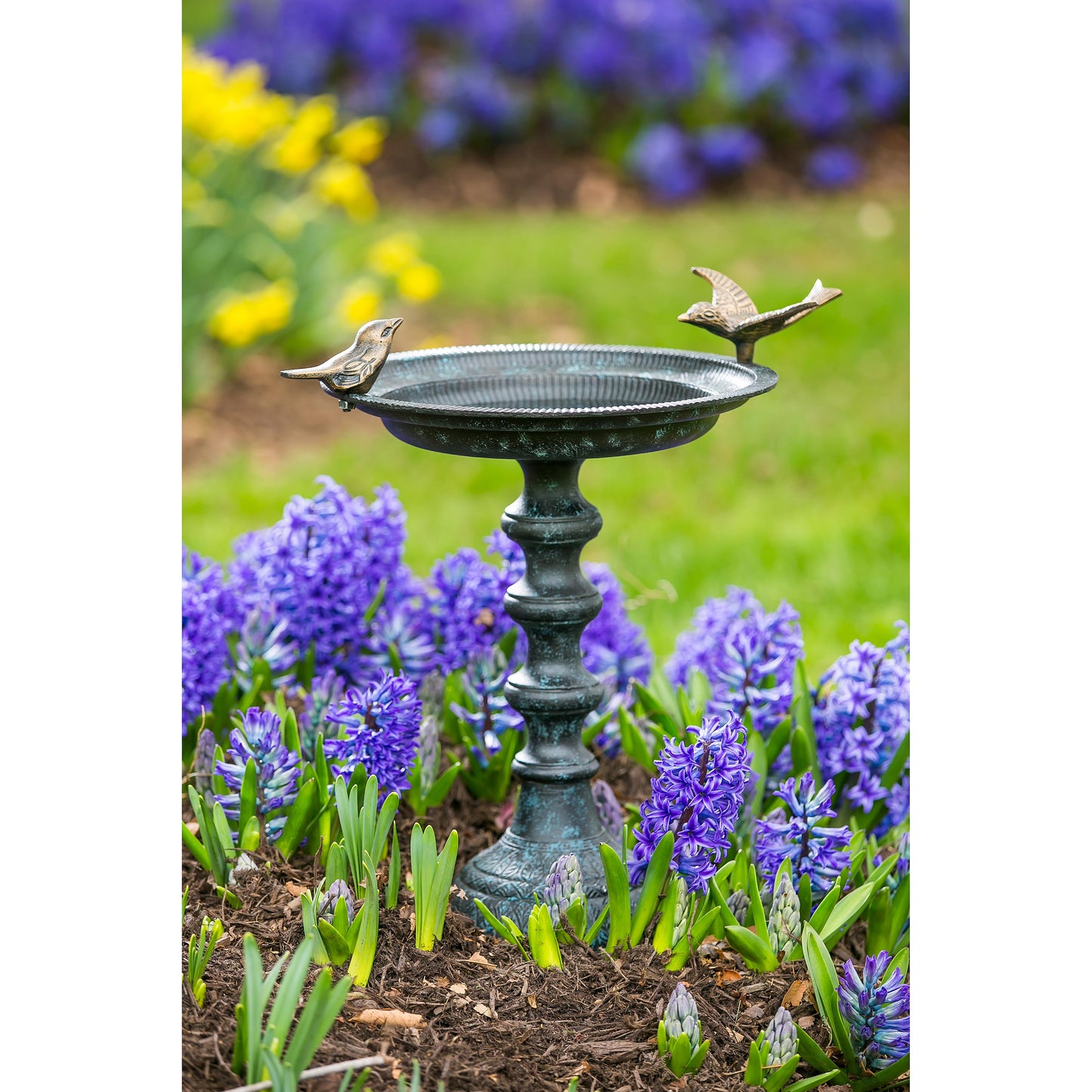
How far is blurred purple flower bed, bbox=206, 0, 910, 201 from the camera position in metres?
8.28

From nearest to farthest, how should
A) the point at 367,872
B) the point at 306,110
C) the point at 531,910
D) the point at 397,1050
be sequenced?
1. the point at 397,1050
2. the point at 367,872
3. the point at 531,910
4. the point at 306,110


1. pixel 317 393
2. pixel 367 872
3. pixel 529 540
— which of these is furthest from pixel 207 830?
pixel 317 393

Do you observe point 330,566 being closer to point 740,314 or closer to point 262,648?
point 262,648

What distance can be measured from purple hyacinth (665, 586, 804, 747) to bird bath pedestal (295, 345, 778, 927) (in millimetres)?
390

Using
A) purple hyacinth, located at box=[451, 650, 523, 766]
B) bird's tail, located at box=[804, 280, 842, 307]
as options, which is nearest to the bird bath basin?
bird's tail, located at box=[804, 280, 842, 307]

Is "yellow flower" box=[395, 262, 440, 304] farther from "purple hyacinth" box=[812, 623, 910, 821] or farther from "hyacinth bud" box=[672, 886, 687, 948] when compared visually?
"hyacinth bud" box=[672, 886, 687, 948]

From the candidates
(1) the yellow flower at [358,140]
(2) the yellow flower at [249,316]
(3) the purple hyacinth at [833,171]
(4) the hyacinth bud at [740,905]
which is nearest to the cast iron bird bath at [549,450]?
(4) the hyacinth bud at [740,905]

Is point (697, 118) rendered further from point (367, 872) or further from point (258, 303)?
point (367, 872)

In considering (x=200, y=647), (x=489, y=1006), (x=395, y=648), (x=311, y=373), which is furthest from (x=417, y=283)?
(x=489, y=1006)

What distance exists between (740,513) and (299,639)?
7.73 feet

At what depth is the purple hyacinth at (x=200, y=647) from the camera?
261 centimetres

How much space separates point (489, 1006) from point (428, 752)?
0.59 meters

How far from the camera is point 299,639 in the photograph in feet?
9.12

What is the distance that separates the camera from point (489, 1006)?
202cm
